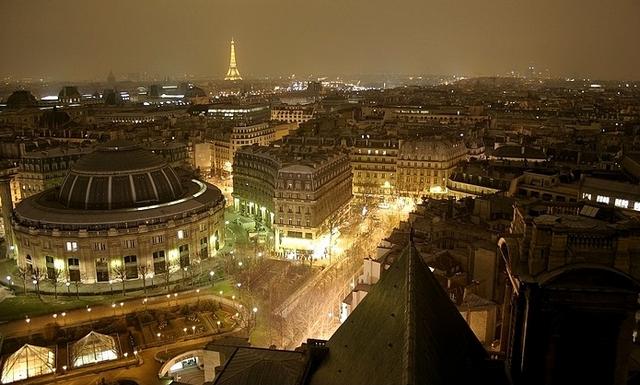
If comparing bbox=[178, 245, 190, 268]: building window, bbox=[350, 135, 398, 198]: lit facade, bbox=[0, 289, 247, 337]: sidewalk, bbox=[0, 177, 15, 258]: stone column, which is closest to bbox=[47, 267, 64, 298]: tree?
bbox=[0, 289, 247, 337]: sidewalk

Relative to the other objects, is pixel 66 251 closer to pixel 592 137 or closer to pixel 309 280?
pixel 309 280

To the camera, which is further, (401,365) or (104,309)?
(104,309)

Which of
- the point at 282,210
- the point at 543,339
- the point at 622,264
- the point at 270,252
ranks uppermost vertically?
the point at 622,264

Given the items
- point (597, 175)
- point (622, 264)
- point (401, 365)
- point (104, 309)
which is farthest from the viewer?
point (597, 175)

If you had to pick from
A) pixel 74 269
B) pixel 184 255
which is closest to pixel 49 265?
pixel 74 269

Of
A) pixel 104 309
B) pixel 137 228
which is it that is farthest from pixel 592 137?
pixel 104 309

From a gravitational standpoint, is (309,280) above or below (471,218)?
below

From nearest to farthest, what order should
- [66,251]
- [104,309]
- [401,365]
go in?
1. [401,365]
2. [104,309]
3. [66,251]

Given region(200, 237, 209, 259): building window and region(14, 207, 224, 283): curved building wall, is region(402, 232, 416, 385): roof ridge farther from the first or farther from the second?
region(200, 237, 209, 259): building window
